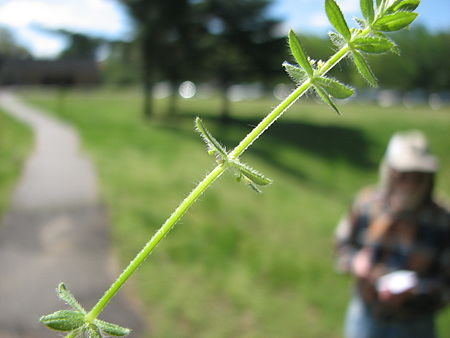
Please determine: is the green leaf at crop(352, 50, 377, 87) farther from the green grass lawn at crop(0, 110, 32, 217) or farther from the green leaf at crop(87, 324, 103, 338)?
the green grass lawn at crop(0, 110, 32, 217)

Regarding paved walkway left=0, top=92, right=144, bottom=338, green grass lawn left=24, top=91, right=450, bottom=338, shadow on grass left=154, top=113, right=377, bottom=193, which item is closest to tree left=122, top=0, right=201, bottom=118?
shadow on grass left=154, top=113, right=377, bottom=193

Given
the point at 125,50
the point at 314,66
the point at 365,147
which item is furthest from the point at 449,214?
the point at 125,50

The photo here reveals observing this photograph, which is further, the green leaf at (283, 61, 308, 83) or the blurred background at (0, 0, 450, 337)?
the blurred background at (0, 0, 450, 337)

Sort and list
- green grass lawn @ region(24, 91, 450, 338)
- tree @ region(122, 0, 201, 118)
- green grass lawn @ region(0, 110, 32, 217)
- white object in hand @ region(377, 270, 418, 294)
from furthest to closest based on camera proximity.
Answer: tree @ region(122, 0, 201, 118) → green grass lawn @ region(0, 110, 32, 217) → green grass lawn @ region(24, 91, 450, 338) → white object in hand @ region(377, 270, 418, 294)

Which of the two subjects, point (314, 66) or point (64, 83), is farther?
point (64, 83)

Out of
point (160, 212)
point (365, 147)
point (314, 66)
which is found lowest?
point (314, 66)

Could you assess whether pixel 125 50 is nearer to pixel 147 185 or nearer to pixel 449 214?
pixel 147 185
